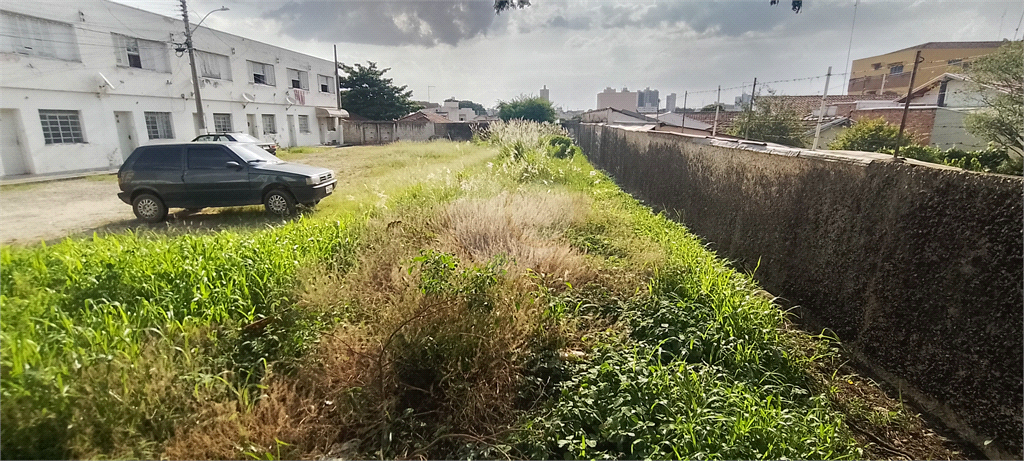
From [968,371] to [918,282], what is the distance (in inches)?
23.4

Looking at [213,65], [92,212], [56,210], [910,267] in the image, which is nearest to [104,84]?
[213,65]

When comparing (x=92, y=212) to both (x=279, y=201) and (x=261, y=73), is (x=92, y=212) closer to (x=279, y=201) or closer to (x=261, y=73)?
(x=279, y=201)

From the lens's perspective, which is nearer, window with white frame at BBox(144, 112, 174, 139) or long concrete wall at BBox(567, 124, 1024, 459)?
long concrete wall at BBox(567, 124, 1024, 459)

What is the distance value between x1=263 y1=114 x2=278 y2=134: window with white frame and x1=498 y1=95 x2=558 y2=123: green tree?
19866 millimetres

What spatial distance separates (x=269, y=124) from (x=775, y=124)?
1027 inches

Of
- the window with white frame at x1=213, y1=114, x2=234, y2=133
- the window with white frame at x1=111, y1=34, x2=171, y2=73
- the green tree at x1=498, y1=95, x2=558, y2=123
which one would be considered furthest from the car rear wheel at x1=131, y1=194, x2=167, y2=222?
the green tree at x1=498, y1=95, x2=558, y2=123

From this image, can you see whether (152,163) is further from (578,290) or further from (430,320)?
(578,290)

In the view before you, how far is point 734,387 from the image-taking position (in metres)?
2.61

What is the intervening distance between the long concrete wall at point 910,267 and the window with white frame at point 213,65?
22902 millimetres

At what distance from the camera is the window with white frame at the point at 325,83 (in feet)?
93.2

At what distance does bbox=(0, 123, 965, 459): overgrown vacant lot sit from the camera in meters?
2.17

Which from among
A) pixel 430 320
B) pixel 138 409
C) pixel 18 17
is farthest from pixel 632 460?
pixel 18 17

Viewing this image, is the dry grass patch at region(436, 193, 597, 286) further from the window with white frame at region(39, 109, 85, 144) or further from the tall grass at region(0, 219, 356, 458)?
the window with white frame at region(39, 109, 85, 144)

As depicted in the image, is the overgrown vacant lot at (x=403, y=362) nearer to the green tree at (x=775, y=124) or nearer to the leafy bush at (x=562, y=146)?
the leafy bush at (x=562, y=146)
